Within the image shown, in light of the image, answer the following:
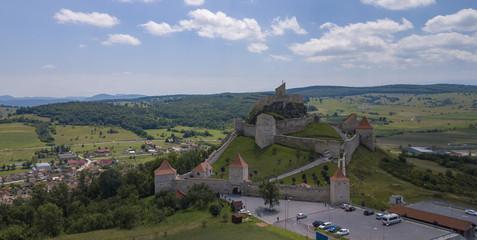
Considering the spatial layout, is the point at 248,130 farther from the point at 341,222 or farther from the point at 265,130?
the point at 341,222

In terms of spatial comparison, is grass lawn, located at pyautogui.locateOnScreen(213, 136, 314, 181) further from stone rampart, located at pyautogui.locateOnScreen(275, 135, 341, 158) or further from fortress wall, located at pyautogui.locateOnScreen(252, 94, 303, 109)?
fortress wall, located at pyautogui.locateOnScreen(252, 94, 303, 109)

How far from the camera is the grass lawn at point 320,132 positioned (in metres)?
65.8

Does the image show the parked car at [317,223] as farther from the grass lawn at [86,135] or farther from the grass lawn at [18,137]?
the grass lawn at [18,137]

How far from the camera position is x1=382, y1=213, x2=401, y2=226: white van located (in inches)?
1417

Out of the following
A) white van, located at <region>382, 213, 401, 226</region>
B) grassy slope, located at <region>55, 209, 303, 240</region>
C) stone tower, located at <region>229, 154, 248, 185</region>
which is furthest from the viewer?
stone tower, located at <region>229, 154, 248, 185</region>

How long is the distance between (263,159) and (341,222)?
23.2 m

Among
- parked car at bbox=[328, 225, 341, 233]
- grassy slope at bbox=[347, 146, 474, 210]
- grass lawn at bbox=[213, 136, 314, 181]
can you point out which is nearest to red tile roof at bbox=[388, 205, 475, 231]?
grassy slope at bbox=[347, 146, 474, 210]

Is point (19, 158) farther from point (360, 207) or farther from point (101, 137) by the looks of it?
point (360, 207)

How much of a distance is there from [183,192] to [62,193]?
22.0 meters

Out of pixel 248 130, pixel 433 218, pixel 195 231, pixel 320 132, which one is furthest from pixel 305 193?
pixel 248 130

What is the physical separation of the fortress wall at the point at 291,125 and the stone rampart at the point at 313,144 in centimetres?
443

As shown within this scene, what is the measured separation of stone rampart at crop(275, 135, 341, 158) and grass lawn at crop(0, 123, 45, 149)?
134 m

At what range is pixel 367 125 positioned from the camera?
6444 centimetres

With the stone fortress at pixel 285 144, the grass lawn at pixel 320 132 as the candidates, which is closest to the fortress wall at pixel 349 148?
the stone fortress at pixel 285 144
